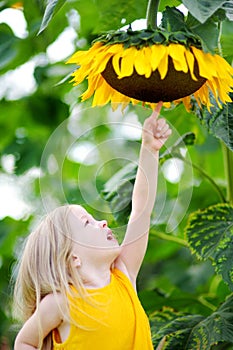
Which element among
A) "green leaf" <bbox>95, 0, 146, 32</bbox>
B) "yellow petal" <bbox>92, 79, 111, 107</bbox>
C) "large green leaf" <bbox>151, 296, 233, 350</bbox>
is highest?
"yellow petal" <bbox>92, 79, 111, 107</bbox>

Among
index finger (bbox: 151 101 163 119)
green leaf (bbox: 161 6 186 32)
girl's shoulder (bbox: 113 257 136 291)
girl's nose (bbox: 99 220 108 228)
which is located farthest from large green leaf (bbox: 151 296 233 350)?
green leaf (bbox: 161 6 186 32)

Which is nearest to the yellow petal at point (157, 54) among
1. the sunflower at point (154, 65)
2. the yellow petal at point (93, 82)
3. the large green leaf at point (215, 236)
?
the sunflower at point (154, 65)

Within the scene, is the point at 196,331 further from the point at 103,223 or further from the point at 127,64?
the point at 127,64

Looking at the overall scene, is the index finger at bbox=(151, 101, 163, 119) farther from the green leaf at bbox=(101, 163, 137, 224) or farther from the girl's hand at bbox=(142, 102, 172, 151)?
the green leaf at bbox=(101, 163, 137, 224)

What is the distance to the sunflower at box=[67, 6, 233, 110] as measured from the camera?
1.01 meters

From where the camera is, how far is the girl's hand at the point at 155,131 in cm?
116

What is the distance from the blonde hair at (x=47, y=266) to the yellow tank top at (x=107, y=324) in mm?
20

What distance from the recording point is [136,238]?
1271 mm

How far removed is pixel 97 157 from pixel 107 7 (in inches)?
12.1

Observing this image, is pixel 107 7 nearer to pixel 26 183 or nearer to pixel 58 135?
pixel 58 135

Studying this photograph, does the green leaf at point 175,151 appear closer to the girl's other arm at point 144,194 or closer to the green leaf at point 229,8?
the girl's other arm at point 144,194

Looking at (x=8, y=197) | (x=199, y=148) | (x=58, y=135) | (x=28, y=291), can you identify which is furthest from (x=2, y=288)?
(x=58, y=135)

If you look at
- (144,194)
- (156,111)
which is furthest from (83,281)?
(156,111)

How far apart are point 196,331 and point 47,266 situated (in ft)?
1.37
